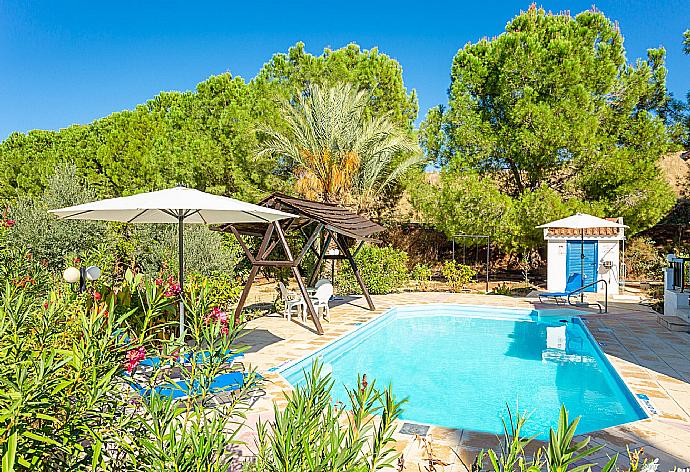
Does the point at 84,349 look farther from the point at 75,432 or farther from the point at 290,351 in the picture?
the point at 290,351

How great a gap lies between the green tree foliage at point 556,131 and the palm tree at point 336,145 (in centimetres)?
258

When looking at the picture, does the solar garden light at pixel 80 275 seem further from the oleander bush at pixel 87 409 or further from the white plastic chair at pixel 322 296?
the white plastic chair at pixel 322 296

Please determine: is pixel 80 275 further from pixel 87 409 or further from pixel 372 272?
pixel 372 272

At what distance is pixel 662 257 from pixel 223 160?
57.0ft

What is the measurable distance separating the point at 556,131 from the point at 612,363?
470 inches

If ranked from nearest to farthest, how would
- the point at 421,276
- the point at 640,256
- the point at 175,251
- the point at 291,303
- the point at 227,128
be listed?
1. the point at 291,303
2. the point at 175,251
3. the point at 421,276
4. the point at 227,128
5. the point at 640,256

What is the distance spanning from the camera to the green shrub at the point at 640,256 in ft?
65.2

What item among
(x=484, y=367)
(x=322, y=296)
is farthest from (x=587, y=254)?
(x=322, y=296)

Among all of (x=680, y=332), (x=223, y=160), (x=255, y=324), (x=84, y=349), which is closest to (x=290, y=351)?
(x=255, y=324)

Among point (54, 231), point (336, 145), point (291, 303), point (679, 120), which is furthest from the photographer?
point (679, 120)

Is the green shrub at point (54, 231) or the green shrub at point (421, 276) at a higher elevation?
the green shrub at point (54, 231)

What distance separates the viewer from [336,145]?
1709 cm

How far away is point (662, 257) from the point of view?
63.8 ft

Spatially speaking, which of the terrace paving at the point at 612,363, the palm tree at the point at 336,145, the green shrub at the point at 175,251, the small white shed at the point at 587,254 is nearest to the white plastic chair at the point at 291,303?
the terrace paving at the point at 612,363
